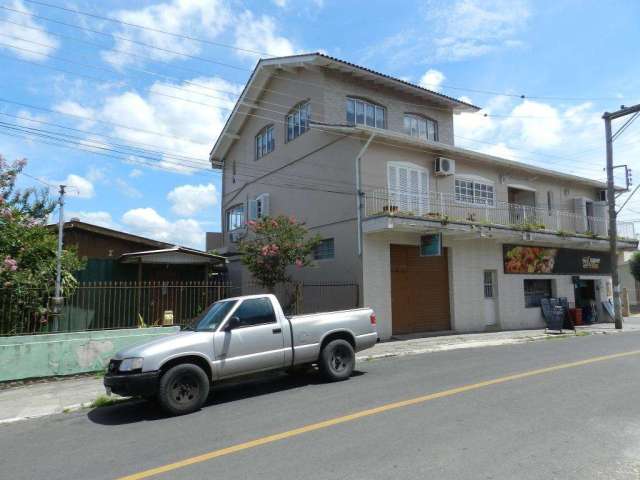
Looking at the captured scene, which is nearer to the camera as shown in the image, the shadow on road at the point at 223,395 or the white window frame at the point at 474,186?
the shadow on road at the point at 223,395

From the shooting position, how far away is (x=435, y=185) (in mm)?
18875

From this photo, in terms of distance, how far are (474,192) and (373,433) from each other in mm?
16703

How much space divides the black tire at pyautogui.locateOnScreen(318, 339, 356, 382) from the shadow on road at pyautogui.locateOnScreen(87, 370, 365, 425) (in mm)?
245

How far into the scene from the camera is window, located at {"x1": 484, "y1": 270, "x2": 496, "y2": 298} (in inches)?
809

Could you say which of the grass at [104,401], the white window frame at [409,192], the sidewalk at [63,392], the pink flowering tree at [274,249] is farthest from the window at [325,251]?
the grass at [104,401]

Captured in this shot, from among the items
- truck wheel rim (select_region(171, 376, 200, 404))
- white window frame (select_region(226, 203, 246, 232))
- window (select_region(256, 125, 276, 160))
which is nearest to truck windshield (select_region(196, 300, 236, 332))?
truck wheel rim (select_region(171, 376, 200, 404))

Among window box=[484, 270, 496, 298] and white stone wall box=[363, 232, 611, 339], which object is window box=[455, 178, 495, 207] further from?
window box=[484, 270, 496, 298]

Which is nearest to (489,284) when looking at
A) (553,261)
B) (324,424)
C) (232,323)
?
(553,261)

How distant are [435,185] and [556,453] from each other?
14.9 meters

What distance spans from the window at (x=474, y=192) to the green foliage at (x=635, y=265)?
19439 millimetres

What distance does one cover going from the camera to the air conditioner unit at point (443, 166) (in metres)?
18.5

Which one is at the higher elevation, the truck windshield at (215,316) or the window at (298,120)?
the window at (298,120)

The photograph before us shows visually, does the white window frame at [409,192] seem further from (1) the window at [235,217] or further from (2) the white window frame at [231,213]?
(1) the window at [235,217]

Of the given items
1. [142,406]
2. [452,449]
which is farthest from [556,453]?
[142,406]
